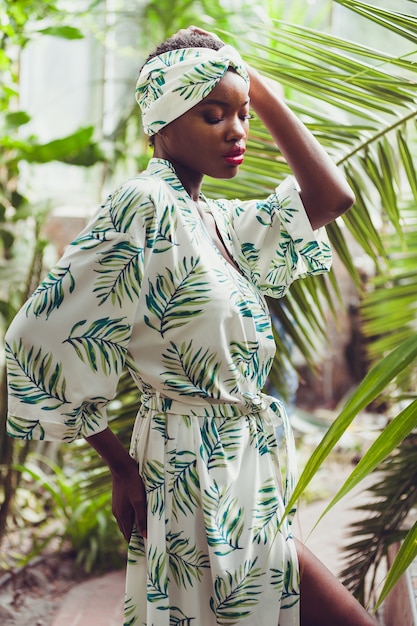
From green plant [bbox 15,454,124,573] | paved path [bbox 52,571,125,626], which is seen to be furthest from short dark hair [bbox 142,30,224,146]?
green plant [bbox 15,454,124,573]

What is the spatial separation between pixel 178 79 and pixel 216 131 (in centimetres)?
11

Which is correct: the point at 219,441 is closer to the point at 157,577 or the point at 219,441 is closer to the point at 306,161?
the point at 157,577

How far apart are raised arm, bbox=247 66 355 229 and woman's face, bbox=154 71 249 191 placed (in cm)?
14

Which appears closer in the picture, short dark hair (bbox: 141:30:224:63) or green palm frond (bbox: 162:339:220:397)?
green palm frond (bbox: 162:339:220:397)

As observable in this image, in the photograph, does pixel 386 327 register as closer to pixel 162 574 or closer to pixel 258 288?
pixel 258 288

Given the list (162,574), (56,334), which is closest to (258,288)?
(56,334)

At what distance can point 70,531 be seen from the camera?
408cm

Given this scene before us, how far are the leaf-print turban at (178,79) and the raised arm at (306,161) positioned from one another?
120mm

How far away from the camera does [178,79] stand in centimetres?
150

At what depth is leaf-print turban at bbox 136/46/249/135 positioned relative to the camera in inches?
58.4

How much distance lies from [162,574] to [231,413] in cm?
29

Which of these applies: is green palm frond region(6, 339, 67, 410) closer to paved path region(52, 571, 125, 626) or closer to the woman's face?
the woman's face

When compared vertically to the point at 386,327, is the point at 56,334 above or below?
above

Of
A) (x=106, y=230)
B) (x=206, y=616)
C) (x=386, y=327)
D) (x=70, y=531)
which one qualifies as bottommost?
(x=70, y=531)
